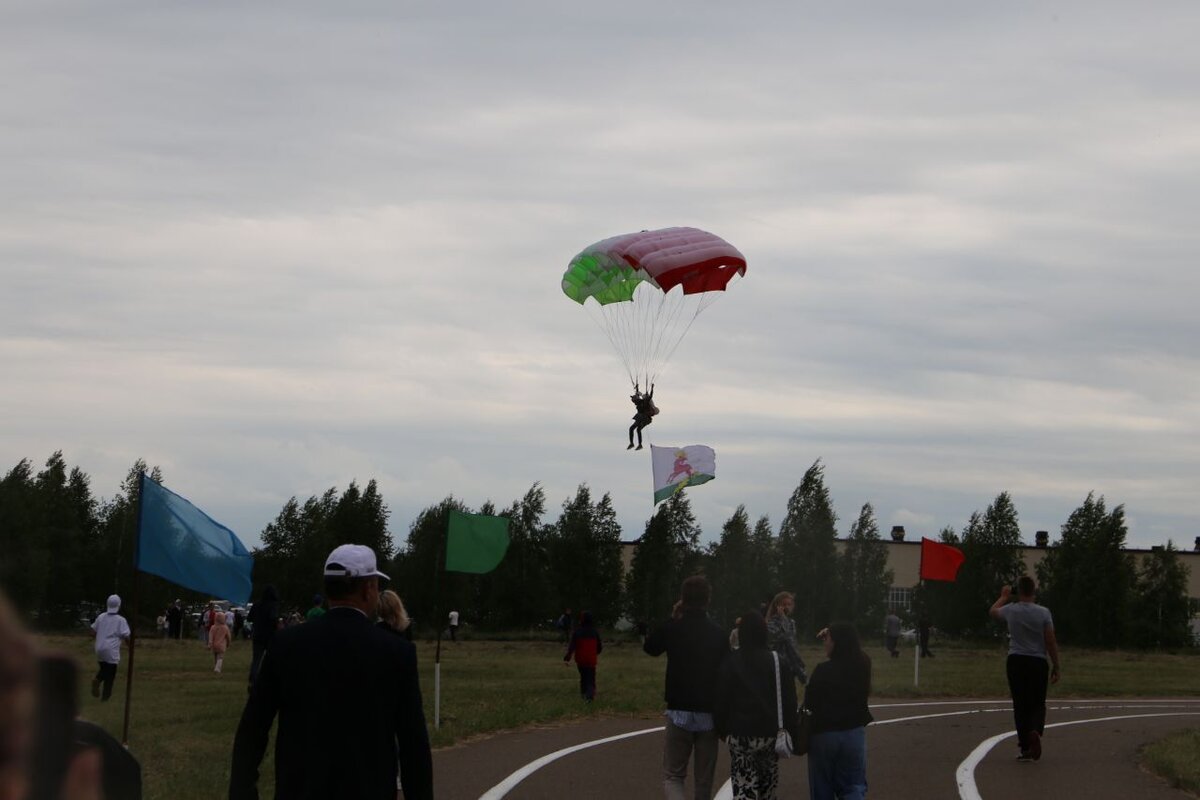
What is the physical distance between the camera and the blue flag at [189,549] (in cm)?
1296

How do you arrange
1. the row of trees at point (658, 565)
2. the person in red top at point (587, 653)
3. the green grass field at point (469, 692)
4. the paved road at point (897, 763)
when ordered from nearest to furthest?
the paved road at point (897, 763) < the green grass field at point (469, 692) < the person in red top at point (587, 653) < the row of trees at point (658, 565)

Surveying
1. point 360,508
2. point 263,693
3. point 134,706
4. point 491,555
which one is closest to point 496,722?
point 491,555

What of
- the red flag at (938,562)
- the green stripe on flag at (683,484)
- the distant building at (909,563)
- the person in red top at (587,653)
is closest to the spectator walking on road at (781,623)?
the person in red top at (587,653)

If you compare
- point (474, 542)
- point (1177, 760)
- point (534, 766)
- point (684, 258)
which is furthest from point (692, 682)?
point (684, 258)

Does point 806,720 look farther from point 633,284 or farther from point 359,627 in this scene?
point 633,284

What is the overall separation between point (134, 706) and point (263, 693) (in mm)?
19540

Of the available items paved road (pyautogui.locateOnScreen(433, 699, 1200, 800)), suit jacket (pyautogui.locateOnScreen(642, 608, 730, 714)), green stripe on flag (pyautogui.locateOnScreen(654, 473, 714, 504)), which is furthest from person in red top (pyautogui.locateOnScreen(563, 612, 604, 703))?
green stripe on flag (pyautogui.locateOnScreen(654, 473, 714, 504))

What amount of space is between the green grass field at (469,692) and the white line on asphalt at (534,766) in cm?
162

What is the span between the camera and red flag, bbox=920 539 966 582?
98.4 feet

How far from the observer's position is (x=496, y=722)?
19.8 meters

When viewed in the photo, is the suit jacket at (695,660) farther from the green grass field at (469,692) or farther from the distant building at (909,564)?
the distant building at (909,564)

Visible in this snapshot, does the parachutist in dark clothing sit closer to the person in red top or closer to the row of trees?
the person in red top

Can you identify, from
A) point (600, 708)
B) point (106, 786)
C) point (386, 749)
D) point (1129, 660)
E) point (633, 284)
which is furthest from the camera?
point (1129, 660)

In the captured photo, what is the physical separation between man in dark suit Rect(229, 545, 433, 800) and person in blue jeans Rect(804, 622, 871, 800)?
5082 millimetres
